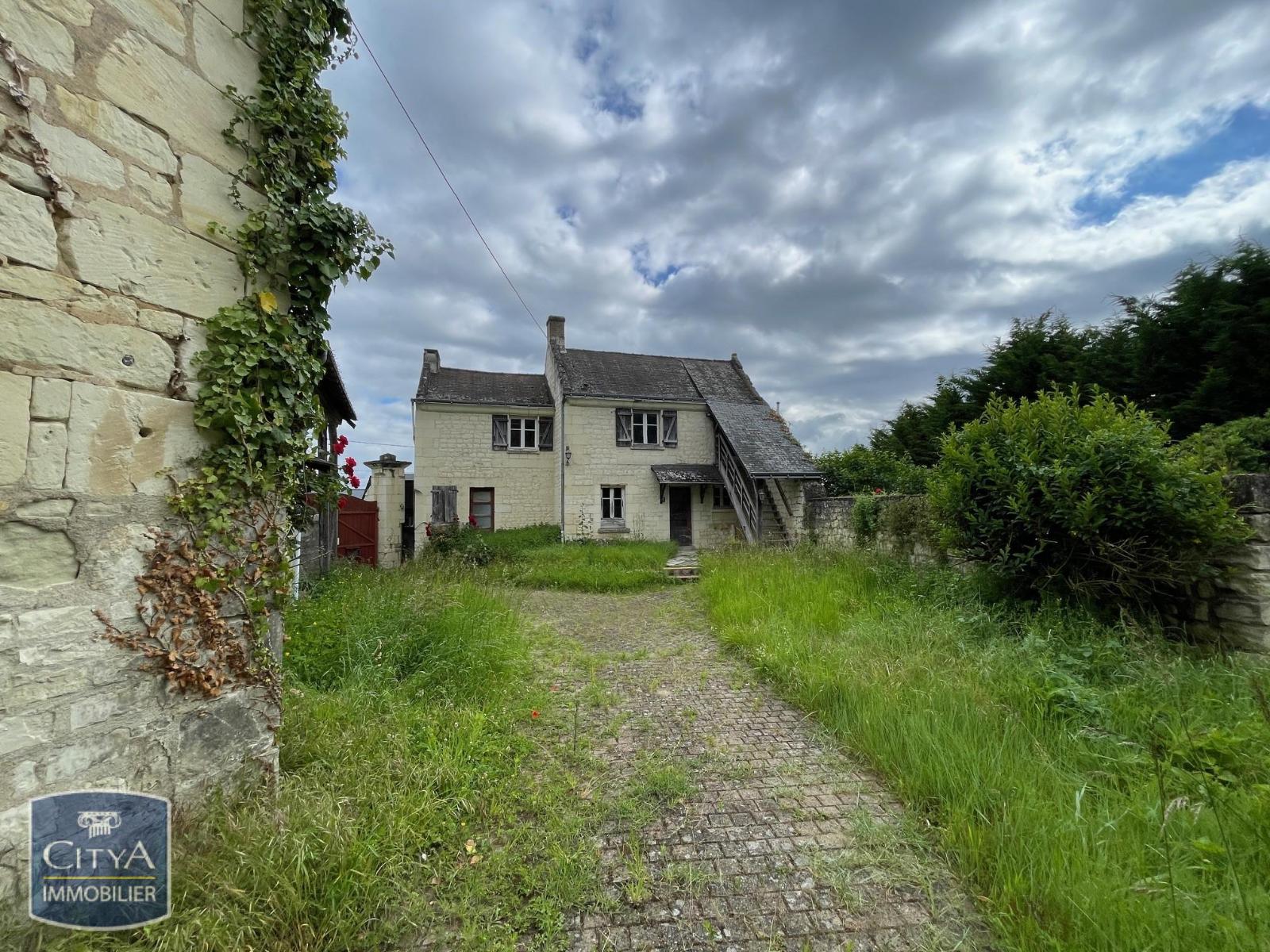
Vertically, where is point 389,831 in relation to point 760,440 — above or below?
below

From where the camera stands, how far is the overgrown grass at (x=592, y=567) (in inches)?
389

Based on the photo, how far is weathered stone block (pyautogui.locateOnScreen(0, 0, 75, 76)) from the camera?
5.43 feet

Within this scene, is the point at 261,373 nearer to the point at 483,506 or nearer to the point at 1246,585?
the point at 1246,585

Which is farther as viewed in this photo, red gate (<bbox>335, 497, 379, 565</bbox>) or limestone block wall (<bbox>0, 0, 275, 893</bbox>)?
red gate (<bbox>335, 497, 379, 565</bbox>)

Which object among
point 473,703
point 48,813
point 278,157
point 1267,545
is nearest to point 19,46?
point 278,157

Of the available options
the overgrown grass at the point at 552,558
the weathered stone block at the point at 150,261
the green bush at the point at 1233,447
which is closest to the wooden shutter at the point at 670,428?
the overgrown grass at the point at 552,558

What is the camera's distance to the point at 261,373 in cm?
225

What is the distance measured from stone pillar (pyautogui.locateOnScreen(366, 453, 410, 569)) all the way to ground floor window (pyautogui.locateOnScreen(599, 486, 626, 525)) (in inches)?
223

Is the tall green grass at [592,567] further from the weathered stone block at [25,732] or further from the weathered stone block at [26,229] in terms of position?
the weathered stone block at [26,229]

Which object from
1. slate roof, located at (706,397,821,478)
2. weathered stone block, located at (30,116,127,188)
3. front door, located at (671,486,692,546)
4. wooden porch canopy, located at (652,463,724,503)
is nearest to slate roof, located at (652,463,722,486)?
wooden porch canopy, located at (652,463,724,503)

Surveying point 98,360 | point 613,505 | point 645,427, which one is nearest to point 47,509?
point 98,360

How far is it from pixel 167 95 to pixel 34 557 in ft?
6.39

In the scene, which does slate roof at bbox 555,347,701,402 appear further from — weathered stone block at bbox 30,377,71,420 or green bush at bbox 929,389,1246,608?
weathered stone block at bbox 30,377,71,420

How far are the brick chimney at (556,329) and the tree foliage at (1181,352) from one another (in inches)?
464
